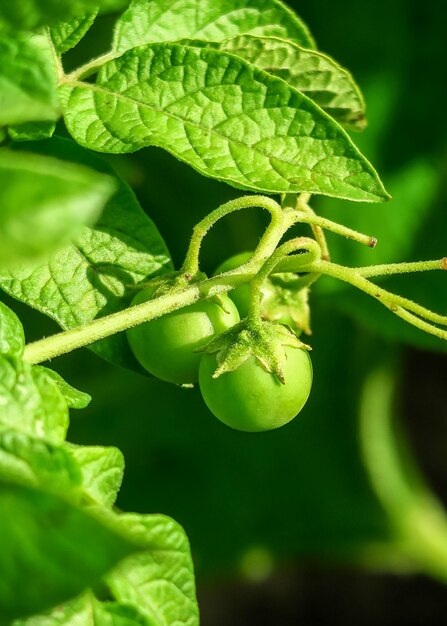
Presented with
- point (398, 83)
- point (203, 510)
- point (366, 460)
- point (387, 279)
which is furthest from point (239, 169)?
point (203, 510)

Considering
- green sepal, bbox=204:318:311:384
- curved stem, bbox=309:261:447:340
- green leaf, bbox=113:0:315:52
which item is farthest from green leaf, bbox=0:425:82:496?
green leaf, bbox=113:0:315:52

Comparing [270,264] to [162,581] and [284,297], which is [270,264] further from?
[162,581]

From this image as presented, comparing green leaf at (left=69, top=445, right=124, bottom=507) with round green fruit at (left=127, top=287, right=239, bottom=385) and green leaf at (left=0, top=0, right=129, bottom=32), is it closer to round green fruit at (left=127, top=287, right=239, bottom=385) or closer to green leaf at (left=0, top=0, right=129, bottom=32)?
round green fruit at (left=127, top=287, right=239, bottom=385)

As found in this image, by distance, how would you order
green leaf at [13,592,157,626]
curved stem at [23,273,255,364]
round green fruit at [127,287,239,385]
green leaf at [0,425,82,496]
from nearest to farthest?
green leaf at [0,425,82,496], green leaf at [13,592,157,626], curved stem at [23,273,255,364], round green fruit at [127,287,239,385]

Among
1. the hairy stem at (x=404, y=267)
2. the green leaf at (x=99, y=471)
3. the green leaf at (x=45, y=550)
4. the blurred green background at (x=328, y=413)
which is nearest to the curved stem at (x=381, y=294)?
the hairy stem at (x=404, y=267)

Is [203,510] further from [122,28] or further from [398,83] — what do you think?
[122,28]

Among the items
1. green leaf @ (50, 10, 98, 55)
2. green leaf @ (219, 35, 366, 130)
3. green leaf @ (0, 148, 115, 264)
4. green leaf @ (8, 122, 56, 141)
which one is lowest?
green leaf @ (8, 122, 56, 141)

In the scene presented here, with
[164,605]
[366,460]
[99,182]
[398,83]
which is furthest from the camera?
[366,460]
